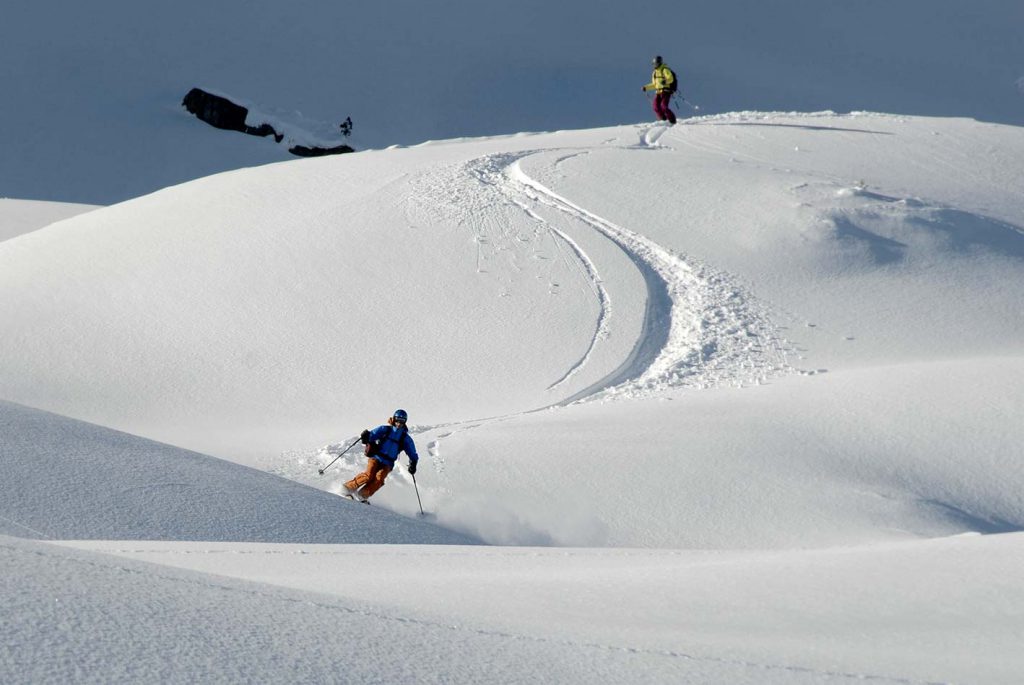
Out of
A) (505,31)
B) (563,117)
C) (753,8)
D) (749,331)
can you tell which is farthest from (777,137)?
(753,8)

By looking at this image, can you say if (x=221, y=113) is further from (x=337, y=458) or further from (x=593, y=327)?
(x=337, y=458)

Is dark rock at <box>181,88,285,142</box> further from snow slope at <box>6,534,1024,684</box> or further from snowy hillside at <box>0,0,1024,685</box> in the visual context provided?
snow slope at <box>6,534,1024,684</box>

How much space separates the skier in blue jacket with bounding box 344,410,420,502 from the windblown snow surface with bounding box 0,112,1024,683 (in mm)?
342

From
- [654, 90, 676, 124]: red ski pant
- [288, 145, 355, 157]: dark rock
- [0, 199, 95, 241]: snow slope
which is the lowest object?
[0, 199, 95, 241]: snow slope

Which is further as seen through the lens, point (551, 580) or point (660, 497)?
point (660, 497)

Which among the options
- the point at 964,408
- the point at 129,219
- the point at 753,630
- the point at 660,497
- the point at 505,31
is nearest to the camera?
the point at 753,630

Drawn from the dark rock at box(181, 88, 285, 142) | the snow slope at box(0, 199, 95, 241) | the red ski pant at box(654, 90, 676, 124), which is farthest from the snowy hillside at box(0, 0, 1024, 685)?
the dark rock at box(181, 88, 285, 142)

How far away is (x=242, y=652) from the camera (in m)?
3.68

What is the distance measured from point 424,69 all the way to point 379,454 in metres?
48.0

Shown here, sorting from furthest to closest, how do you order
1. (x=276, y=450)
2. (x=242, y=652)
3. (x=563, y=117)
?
(x=563, y=117) → (x=276, y=450) → (x=242, y=652)

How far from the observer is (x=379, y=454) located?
12.0 meters

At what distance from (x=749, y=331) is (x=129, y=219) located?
34.3 ft

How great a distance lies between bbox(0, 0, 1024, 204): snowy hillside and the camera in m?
48.8

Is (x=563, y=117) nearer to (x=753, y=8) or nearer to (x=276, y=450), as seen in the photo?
(x=753, y=8)
